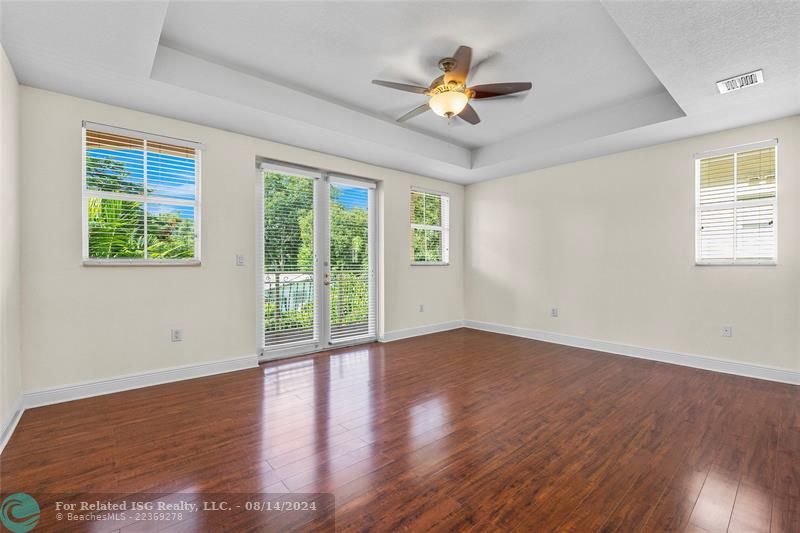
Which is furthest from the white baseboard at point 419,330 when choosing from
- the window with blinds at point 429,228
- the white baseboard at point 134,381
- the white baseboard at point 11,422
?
the white baseboard at point 11,422

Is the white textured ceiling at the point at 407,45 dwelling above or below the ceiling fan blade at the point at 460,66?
above

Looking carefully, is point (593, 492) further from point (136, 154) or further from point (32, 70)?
point (32, 70)

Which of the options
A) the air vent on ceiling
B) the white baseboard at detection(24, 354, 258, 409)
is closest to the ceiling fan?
the air vent on ceiling

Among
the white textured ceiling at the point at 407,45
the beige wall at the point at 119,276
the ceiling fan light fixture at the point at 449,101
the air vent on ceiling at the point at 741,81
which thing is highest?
the white textured ceiling at the point at 407,45

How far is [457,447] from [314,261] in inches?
123

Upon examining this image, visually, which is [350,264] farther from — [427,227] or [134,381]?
[134,381]

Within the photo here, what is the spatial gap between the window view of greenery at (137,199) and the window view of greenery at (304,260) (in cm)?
89

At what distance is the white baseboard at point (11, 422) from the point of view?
2275mm

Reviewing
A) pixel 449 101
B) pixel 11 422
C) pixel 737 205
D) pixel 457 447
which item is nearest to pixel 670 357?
pixel 737 205

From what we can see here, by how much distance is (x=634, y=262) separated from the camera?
4.54m

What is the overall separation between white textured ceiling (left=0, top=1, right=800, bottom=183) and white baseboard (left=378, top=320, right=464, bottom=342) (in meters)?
2.76

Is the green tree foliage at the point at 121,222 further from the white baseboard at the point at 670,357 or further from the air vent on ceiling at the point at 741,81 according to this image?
the air vent on ceiling at the point at 741,81

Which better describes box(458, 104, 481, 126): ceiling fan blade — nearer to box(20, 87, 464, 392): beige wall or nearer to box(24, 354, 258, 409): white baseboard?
box(20, 87, 464, 392): beige wall

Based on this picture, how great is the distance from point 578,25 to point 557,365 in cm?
337
